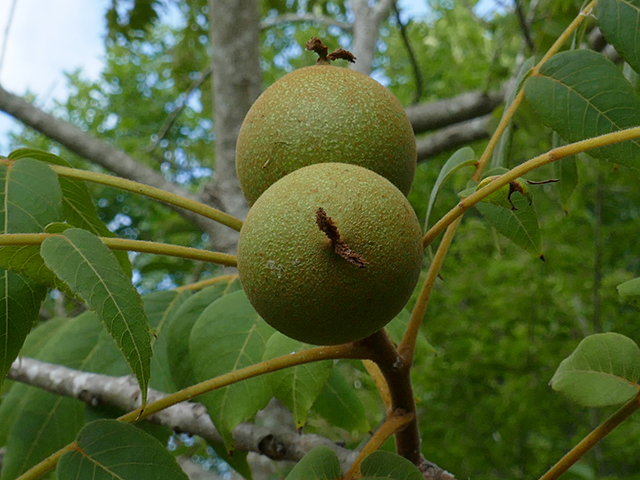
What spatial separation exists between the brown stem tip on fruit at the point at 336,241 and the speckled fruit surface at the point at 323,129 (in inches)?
7.9

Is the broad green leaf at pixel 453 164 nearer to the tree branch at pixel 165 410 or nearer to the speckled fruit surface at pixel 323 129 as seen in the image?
the speckled fruit surface at pixel 323 129

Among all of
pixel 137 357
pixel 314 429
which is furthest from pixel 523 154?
pixel 137 357

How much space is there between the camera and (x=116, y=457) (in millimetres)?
867

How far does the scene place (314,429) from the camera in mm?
2539

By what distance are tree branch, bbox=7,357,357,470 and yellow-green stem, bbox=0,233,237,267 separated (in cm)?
42

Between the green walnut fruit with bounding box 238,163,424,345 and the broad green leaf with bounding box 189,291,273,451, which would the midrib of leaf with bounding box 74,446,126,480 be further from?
the green walnut fruit with bounding box 238,163,424,345

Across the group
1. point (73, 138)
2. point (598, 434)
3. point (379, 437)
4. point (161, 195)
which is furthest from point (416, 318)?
point (73, 138)

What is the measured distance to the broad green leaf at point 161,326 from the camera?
1307mm

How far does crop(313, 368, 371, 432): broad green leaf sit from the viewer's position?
1.38 metres

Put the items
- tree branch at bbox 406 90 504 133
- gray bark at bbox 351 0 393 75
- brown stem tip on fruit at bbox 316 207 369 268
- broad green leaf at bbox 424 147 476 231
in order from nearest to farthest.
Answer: brown stem tip on fruit at bbox 316 207 369 268
broad green leaf at bbox 424 147 476 231
tree branch at bbox 406 90 504 133
gray bark at bbox 351 0 393 75

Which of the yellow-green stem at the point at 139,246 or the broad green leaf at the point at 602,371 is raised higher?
the yellow-green stem at the point at 139,246

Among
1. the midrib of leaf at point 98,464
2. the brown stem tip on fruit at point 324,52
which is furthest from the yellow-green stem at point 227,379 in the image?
the brown stem tip on fruit at point 324,52

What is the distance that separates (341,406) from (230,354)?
0.38 m

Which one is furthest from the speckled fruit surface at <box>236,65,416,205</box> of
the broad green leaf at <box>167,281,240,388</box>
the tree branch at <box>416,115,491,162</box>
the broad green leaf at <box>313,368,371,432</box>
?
the tree branch at <box>416,115,491,162</box>
